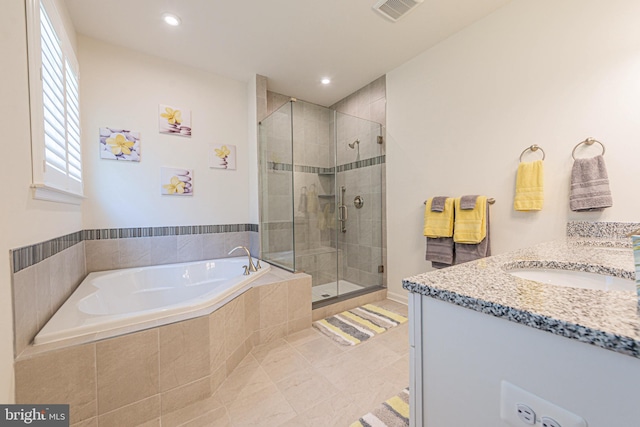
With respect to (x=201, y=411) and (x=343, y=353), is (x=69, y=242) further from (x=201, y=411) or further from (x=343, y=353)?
(x=343, y=353)

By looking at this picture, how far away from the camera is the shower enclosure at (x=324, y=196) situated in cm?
280

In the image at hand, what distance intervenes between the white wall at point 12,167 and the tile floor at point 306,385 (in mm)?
813

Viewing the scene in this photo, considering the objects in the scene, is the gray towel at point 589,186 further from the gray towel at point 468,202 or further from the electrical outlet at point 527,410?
the electrical outlet at point 527,410

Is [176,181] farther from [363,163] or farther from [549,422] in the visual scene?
[549,422]

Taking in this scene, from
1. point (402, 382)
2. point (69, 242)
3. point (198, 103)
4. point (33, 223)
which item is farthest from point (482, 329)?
point (198, 103)

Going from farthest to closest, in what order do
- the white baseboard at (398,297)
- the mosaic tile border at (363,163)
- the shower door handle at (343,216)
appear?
the shower door handle at (343,216) → the mosaic tile border at (363,163) → the white baseboard at (398,297)

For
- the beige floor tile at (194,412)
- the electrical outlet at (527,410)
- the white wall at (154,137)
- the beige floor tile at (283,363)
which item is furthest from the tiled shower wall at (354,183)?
the electrical outlet at (527,410)

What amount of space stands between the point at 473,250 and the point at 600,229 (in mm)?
744

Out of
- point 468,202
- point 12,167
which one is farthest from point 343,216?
point 12,167

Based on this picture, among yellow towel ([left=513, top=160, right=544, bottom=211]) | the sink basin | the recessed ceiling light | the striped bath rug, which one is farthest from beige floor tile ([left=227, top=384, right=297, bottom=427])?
the recessed ceiling light

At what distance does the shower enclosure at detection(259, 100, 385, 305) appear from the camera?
2799 mm

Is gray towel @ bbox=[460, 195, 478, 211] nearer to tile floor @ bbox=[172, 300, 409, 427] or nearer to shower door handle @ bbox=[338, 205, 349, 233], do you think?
tile floor @ bbox=[172, 300, 409, 427]

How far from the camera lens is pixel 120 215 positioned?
2.35m

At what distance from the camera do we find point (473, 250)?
6.84 feet
